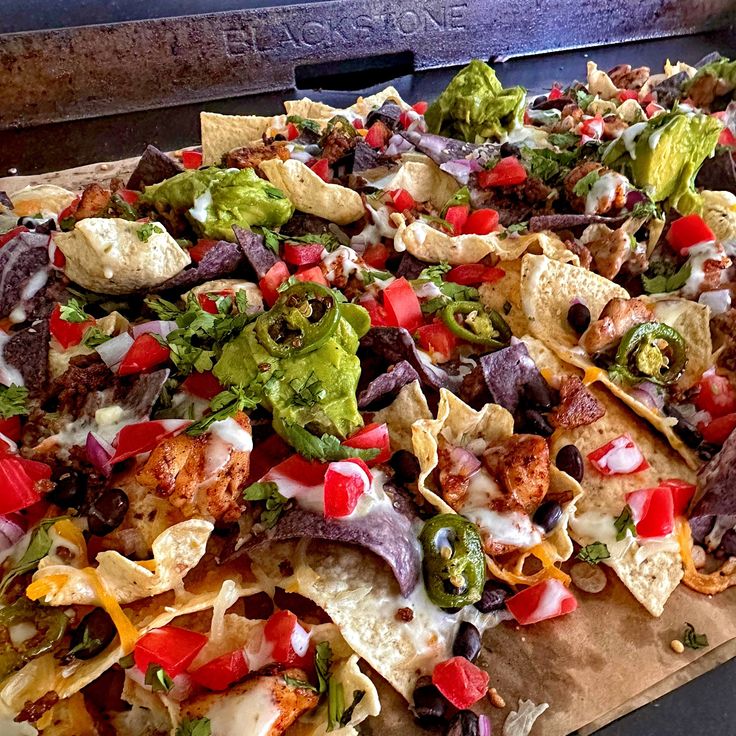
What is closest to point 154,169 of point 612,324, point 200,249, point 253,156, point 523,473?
point 253,156

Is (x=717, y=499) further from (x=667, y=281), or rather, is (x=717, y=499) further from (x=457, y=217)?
(x=457, y=217)

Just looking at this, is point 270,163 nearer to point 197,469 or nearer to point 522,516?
point 197,469

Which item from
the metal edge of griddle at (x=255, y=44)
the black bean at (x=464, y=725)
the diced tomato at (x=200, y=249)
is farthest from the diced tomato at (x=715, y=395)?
the metal edge of griddle at (x=255, y=44)

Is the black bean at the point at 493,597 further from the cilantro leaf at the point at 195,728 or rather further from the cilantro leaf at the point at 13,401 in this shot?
the cilantro leaf at the point at 13,401

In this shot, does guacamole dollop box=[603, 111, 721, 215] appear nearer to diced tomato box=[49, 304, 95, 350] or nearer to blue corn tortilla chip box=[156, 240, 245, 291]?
blue corn tortilla chip box=[156, 240, 245, 291]

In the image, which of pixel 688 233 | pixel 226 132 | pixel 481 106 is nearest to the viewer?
pixel 688 233

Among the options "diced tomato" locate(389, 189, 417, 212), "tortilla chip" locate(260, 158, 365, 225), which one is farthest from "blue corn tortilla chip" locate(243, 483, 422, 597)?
"diced tomato" locate(389, 189, 417, 212)

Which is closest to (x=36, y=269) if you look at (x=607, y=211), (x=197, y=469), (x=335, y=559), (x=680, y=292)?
(x=197, y=469)
